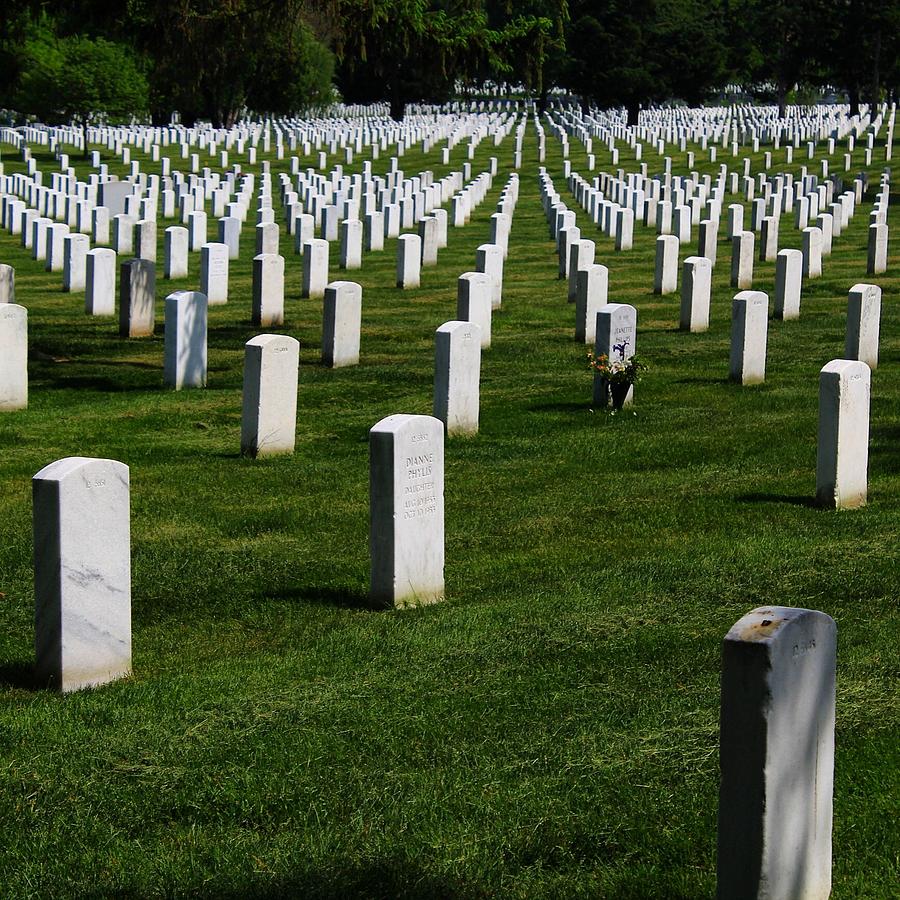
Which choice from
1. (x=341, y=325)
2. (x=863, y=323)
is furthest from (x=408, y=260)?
(x=863, y=323)

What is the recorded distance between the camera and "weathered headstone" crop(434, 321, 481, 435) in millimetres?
12180

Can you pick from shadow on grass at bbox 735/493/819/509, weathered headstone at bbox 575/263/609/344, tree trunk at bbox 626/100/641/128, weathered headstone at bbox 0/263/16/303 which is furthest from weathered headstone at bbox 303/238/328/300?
tree trunk at bbox 626/100/641/128

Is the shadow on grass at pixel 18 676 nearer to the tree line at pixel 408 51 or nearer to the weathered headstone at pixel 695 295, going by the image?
the tree line at pixel 408 51

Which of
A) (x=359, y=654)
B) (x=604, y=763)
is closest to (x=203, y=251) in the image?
(x=359, y=654)

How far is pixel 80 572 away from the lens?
670cm

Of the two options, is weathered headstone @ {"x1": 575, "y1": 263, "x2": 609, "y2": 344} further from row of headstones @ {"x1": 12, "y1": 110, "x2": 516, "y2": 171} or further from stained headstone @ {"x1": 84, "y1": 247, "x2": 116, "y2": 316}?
row of headstones @ {"x1": 12, "y1": 110, "x2": 516, "y2": 171}

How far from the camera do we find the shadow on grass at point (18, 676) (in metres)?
6.77

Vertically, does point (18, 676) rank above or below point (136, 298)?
below

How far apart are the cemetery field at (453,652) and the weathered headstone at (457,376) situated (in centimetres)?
20

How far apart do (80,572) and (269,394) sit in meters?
5.06

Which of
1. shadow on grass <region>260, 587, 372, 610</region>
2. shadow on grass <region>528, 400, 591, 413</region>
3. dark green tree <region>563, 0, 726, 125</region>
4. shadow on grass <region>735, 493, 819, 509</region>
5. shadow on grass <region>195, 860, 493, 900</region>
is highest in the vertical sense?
dark green tree <region>563, 0, 726, 125</region>

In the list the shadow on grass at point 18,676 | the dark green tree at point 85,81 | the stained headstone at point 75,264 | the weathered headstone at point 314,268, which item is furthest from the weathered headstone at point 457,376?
the dark green tree at point 85,81

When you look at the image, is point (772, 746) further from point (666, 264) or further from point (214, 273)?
point (666, 264)

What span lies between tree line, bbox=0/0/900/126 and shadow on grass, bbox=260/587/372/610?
8178 mm
